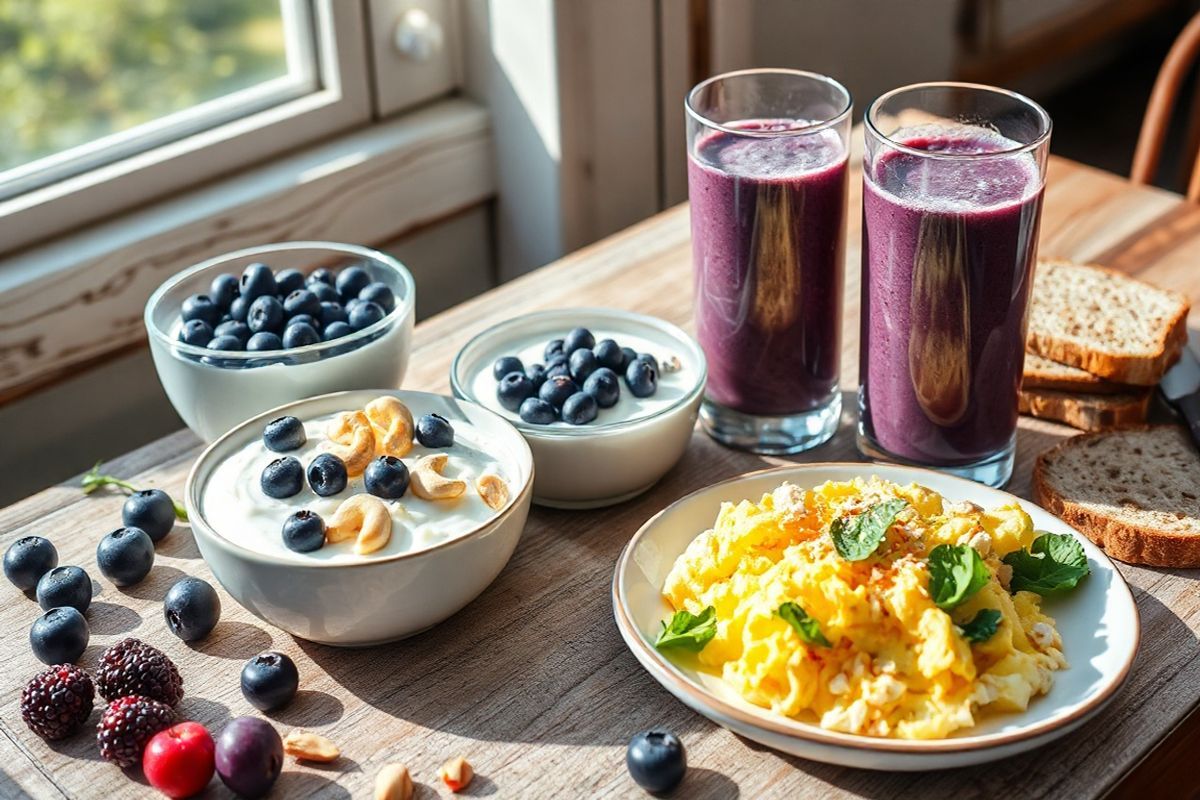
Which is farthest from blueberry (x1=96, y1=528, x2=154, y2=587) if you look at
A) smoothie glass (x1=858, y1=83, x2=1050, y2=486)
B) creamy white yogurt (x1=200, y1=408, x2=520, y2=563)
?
smoothie glass (x1=858, y1=83, x2=1050, y2=486)

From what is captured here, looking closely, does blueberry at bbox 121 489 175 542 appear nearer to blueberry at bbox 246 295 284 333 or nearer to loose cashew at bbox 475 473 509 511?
blueberry at bbox 246 295 284 333

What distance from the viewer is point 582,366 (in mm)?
1307

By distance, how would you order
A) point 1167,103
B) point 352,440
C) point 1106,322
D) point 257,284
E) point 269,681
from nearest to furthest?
1. point 269,681
2. point 352,440
3. point 257,284
4. point 1106,322
5. point 1167,103

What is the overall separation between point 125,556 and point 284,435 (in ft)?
0.64

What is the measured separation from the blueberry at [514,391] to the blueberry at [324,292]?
25 cm

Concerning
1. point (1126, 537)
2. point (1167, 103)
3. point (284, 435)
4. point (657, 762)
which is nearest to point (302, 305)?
point (284, 435)

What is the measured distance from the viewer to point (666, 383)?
1.34 metres

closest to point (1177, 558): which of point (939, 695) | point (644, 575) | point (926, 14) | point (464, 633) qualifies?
point (939, 695)

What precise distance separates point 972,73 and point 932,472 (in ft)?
8.62

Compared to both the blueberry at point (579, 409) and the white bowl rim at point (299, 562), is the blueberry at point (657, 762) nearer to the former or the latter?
the white bowl rim at point (299, 562)

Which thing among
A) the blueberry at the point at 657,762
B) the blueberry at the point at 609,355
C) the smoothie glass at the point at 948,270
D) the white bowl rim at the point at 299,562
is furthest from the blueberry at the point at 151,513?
the smoothie glass at the point at 948,270

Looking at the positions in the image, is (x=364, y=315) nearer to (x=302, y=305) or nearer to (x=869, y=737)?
(x=302, y=305)

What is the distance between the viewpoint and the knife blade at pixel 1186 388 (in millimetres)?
1421

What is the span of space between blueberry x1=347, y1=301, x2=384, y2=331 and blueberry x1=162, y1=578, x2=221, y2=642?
331 millimetres
